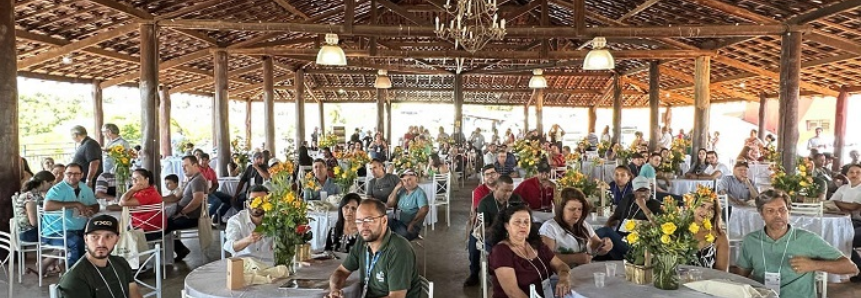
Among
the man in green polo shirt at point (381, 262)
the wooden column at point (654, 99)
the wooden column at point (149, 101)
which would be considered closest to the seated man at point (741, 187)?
the man in green polo shirt at point (381, 262)

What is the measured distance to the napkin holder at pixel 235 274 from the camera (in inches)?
125

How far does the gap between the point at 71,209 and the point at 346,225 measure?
295cm

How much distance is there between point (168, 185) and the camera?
271 inches

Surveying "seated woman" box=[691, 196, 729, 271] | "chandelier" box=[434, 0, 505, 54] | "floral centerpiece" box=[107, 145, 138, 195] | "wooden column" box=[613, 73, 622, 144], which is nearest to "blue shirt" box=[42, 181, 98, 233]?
"floral centerpiece" box=[107, 145, 138, 195]

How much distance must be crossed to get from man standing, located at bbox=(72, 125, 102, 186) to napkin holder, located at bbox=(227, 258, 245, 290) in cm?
555

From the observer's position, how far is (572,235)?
4414mm

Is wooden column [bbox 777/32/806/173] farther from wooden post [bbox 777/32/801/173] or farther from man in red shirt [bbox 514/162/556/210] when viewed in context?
man in red shirt [bbox 514/162/556/210]

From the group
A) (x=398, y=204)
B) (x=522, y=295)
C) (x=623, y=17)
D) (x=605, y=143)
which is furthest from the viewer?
(x=605, y=143)

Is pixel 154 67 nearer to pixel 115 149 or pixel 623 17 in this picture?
pixel 115 149

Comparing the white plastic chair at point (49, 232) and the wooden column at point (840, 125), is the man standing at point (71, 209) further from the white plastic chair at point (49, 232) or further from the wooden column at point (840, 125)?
the wooden column at point (840, 125)

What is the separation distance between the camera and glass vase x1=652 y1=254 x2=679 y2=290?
10.5ft

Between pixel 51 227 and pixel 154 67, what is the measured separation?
3.63 metres

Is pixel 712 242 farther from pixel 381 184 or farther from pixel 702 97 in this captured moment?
pixel 702 97

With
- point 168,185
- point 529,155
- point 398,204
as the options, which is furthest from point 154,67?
point 529,155
